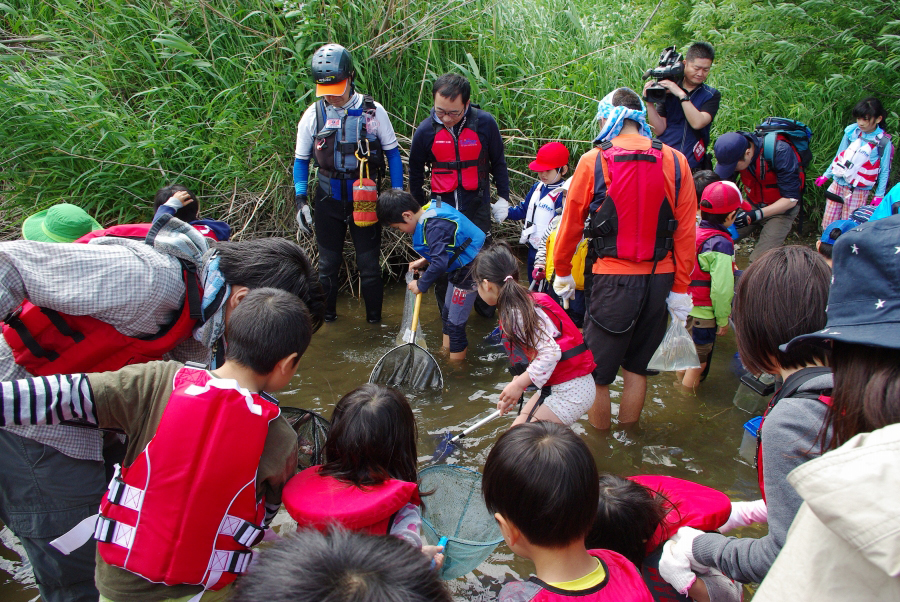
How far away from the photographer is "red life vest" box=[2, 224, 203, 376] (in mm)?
1689

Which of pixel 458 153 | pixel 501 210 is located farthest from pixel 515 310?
pixel 501 210

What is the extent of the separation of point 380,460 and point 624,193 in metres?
1.91

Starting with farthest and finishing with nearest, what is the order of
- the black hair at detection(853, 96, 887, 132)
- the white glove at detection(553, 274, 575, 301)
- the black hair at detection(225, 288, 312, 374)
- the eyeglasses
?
the black hair at detection(853, 96, 887, 132)
the eyeglasses
the white glove at detection(553, 274, 575, 301)
the black hair at detection(225, 288, 312, 374)

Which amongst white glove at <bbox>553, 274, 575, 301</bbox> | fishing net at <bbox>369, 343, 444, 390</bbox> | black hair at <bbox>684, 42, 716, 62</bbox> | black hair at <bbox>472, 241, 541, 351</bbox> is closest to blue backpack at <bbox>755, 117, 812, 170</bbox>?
black hair at <bbox>684, 42, 716, 62</bbox>

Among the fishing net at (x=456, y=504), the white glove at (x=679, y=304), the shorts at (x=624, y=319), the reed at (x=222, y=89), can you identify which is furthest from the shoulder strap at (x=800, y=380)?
the reed at (x=222, y=89)

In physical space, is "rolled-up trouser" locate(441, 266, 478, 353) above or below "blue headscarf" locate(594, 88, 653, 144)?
below

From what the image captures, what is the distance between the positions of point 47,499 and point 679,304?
297cm

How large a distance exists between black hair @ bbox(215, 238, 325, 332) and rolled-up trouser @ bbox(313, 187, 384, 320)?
2.69 meters

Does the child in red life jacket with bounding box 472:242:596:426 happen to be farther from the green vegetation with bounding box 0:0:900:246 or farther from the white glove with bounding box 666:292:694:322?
the green vegetation with bounding box 0:0:900:246

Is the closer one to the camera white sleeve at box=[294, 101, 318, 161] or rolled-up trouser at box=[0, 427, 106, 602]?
rolled-up trouser at box=[0, 427, 106, 602]

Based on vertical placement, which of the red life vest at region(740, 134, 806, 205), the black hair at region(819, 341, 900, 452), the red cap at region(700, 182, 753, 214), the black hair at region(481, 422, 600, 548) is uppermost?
the red life vest at region(740, 134, 806, 205)

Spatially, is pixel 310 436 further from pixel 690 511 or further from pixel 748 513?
pixel 748 513

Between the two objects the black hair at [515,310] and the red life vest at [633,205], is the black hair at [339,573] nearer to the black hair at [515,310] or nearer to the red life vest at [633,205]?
the black hair at [515,310]

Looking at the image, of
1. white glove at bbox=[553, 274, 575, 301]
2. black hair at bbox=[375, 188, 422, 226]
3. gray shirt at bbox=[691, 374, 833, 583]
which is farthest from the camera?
black hair at bbox=[375, 188, 422, 226]
